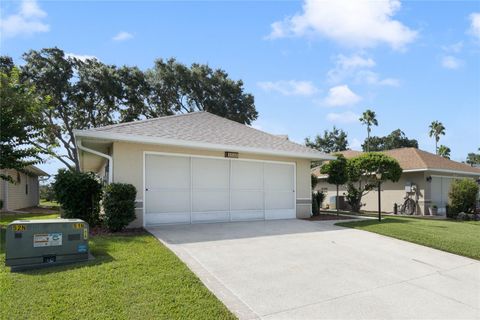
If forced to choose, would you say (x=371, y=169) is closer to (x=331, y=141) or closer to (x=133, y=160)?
(x=133, y=160)

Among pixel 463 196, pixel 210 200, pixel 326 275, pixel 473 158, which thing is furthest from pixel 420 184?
pixel 473 158

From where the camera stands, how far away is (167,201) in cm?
1024

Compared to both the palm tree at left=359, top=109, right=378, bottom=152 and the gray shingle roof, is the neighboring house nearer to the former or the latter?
the gray shingle roof

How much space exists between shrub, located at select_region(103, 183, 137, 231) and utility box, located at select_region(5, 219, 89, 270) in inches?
105

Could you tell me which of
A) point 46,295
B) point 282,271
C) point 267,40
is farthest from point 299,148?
point 46,295

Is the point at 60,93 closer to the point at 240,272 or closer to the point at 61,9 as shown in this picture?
the point at 61,9

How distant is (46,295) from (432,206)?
2073cm

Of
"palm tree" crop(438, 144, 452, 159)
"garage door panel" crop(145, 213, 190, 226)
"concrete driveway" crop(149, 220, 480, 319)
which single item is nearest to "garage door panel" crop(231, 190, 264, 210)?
"garage door panel" crop(145, 213, 190, 226)

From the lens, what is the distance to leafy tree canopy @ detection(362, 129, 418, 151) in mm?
50562

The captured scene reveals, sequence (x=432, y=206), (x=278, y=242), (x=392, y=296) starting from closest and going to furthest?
1. (x=392, y=296)
2. (x=278, y=242)
3. (x=432, y=206)

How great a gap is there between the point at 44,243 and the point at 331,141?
40690 millimetres

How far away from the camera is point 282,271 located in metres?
5.70

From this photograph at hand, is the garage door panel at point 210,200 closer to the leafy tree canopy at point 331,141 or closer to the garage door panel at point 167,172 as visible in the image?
the garage door panel at point 167,172

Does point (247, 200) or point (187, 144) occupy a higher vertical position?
point (187, 144)
